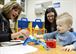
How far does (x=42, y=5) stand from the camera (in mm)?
4023

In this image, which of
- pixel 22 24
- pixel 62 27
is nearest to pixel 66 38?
pixel 62 27

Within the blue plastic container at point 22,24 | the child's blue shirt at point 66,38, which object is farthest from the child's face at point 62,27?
the blue plastic container at point 22,24

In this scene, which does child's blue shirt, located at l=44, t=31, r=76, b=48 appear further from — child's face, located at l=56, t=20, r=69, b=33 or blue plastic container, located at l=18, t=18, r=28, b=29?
blue plastic container, located at l=18, t=18, r=28, b=29

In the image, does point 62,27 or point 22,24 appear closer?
point 62,27

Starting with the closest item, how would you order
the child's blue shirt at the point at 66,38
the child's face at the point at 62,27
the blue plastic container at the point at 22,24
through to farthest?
1. the child's blue shirt at the point at 66,38
2. the child's face at the point at 62,27
3. the blue plastic container at the point at 22,24

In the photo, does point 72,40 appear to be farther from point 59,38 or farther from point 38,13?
point 38,13

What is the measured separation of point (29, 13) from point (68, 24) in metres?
3.12

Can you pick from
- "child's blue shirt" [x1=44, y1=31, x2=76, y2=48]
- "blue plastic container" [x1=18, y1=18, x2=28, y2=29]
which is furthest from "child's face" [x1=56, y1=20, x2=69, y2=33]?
"blue plastic container" [x1=18, y1=18, x2=28, y2=29]

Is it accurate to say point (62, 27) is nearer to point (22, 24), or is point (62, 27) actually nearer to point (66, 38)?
point (66, 38)

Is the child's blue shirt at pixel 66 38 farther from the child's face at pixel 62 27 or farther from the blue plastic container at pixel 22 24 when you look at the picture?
the blue plastic container at pixel 22 24

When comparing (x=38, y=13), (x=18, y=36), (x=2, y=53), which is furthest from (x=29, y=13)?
(x=2, y=53)

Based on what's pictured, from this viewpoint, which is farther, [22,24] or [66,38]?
[22,24]

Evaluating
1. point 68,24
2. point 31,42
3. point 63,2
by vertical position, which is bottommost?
point 31,42

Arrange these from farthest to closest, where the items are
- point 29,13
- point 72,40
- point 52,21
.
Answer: point 29,13 → point 52,21 → point 72,40
